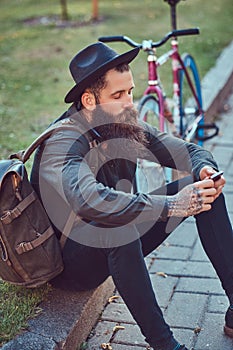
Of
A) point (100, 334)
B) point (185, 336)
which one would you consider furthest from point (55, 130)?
point (185, 336)

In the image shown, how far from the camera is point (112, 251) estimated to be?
2.76 meters

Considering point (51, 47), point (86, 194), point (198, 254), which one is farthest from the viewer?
point (51, 47)

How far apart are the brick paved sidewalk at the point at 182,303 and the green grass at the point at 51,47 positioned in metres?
0.44

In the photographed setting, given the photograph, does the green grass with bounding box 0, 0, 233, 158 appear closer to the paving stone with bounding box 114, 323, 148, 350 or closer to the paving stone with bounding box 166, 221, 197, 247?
the paving stone with bounding box 166, 221, 197, 247

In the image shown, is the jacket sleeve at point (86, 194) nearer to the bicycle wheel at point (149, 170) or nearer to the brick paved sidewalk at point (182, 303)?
the brick paved sidewalk at point (182, 303)

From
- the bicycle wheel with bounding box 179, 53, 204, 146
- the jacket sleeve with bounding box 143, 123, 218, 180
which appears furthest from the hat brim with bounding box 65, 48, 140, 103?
the bicycle wheel with bounding box 179, 53, 204, 146

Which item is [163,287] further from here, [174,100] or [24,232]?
[174,100]

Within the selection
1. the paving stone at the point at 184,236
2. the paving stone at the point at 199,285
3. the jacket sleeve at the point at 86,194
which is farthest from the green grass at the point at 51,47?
the paving stone at the point at 184,236

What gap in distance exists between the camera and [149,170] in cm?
431

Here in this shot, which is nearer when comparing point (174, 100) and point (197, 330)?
point (197, 330)

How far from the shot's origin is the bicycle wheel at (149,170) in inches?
167

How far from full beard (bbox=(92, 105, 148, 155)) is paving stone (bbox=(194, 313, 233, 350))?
0.88 m

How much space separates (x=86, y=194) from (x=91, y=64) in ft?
1.84

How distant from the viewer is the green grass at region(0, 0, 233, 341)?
5.41 meters
